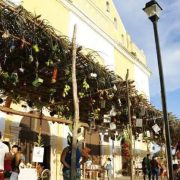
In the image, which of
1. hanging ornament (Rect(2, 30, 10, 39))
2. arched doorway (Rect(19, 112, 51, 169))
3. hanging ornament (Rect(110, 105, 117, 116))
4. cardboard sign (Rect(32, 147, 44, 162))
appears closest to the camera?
hanging ornament (Rect(2, 30, 10, 39))

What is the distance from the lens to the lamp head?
8.31m

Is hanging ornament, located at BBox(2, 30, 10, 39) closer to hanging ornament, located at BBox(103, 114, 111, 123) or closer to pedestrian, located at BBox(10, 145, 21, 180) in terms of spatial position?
A: pedestrian, located at BBox(10, 145, 21, 180)

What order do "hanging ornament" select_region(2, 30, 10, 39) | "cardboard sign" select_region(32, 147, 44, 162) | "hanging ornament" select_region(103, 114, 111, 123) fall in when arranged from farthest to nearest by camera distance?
1. "hanging ornament" select_region(103, 114, 111, 123)
2. "cardboard sign" select_region(32, 147, 44, 162)
3. "hanging ornament" select_region(2, 30, 10, 39)

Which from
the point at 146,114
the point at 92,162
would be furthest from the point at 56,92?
the point at 92,162

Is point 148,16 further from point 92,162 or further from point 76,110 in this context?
point 92,162

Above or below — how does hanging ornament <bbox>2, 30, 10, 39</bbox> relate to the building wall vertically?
below

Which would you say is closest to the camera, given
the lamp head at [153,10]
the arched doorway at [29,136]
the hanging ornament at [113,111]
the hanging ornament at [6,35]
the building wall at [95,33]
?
the hanging ornament at [6,35]

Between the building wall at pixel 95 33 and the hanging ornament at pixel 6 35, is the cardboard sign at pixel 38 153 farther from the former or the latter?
A: the building wall at pixel 95 33

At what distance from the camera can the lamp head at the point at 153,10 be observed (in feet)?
27.3

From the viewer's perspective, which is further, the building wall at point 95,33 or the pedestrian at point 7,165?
the building wall at point 95,33

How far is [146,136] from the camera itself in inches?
746

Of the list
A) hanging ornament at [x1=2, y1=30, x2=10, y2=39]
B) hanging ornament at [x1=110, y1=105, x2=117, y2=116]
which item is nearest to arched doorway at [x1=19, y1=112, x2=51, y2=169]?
hanging ornament at [x1=110, y1=105, x2=117, y2=116]

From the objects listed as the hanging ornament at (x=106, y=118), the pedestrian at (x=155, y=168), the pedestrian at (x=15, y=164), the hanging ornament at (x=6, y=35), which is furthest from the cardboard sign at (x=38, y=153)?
the pedestrian at (x=155, y=168)

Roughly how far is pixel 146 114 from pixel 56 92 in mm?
5323
